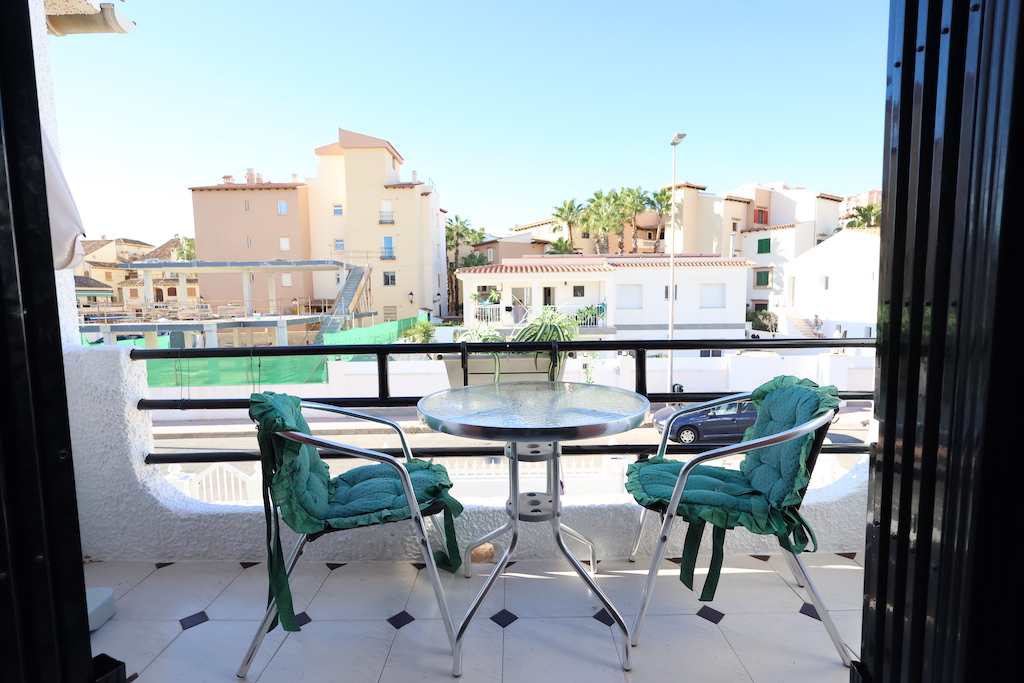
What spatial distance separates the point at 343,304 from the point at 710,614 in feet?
64.3

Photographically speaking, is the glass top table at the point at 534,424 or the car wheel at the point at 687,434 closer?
the glass top table at the point at 534,424

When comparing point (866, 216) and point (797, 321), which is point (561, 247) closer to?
point (797, 321)

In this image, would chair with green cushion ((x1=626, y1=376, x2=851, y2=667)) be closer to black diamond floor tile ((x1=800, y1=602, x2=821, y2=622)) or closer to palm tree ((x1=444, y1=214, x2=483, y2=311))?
black diamond floor tile ((x1=800, y1=602, x2=821, y2=622))

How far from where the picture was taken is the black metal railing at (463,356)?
194 centimetres

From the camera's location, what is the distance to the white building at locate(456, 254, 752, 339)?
16.1 metres

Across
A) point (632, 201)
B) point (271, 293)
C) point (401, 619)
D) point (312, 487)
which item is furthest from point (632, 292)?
point (312, 487)

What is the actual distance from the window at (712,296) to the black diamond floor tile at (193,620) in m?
17.5

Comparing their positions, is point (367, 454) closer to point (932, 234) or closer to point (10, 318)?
point (10, 318)

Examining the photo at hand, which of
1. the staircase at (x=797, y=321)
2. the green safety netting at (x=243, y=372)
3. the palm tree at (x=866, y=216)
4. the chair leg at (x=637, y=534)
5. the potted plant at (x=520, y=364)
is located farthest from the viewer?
the palm tree at (x=866, y=216)

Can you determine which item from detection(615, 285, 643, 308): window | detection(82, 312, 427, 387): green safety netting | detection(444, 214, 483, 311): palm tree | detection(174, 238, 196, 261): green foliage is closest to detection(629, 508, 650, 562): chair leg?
detection(82, 312, 427, 387): green safety netting

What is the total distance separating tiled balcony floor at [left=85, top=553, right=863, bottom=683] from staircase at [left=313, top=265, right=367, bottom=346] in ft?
51.3

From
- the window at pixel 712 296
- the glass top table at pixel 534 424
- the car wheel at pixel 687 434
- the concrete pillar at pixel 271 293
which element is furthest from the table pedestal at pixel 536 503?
the concrete pillar at pixel 271 293

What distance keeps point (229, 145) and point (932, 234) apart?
124 feet

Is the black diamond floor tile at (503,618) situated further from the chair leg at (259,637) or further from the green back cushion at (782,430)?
the green back cushion at (782,430)
